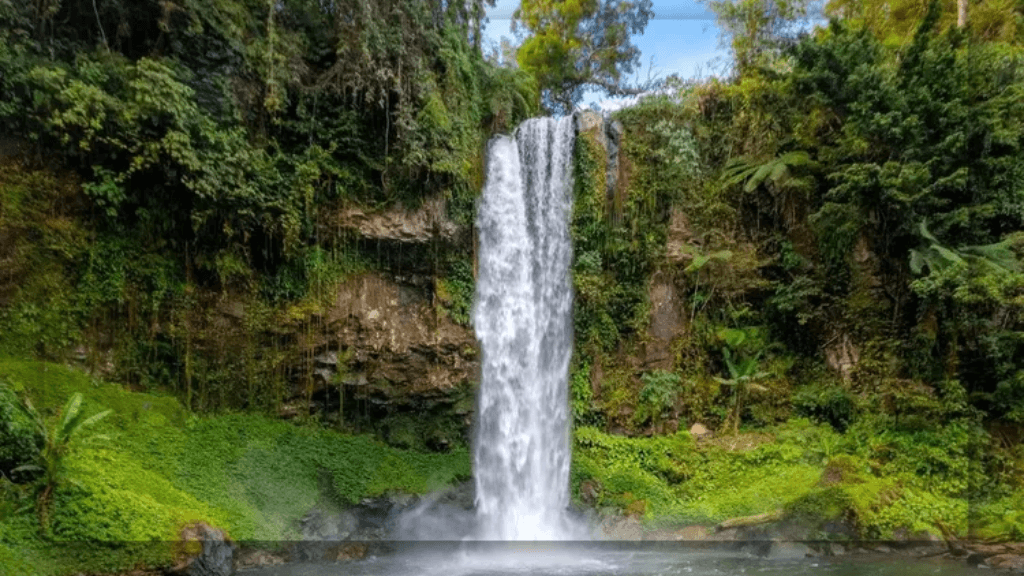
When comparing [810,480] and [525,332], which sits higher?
[525,332]

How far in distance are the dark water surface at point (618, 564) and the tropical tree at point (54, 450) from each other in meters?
2.54

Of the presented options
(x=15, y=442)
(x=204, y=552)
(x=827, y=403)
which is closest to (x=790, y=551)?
(x=827, y=403)

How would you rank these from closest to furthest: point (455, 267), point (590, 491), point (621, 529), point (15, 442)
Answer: point (15, 442) < point (621, 529) < point (590, 491) < point (455, 267)

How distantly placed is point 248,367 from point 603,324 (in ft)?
23.0

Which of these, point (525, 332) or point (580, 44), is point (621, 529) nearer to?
point (525, 332)

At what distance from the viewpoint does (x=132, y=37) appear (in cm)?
1003

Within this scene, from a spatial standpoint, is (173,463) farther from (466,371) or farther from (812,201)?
(812,201)

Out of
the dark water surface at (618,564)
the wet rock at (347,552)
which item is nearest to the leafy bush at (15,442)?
the dark water surface at (618,564)

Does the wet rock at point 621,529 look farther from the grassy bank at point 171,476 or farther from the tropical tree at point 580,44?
the tropical tree at point 580,44

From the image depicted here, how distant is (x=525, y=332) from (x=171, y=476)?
21.7ft

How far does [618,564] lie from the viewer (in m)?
8.62

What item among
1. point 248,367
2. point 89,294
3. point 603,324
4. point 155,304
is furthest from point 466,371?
point 89,294

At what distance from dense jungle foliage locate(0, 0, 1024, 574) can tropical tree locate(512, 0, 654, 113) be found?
892 centimetres

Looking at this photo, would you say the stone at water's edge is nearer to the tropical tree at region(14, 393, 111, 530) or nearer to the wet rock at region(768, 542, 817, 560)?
the tropical tree at region(14, 393, 111, 530)
